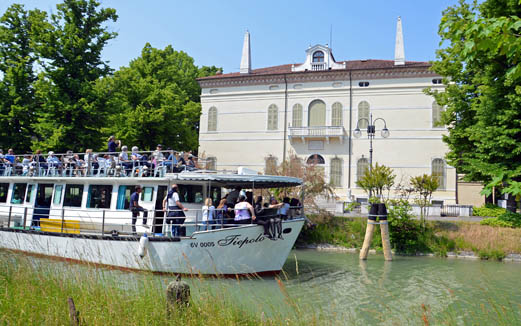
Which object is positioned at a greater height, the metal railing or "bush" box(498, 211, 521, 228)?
the metal railing

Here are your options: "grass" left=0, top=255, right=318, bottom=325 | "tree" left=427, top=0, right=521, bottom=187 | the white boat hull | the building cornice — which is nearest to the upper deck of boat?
the white boat hull

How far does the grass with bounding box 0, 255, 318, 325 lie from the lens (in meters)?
5.54

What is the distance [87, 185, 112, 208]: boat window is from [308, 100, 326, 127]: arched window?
24751 millimetres

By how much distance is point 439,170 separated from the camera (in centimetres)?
3362

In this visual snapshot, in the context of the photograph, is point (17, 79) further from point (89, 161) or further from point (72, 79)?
point (89, 161)

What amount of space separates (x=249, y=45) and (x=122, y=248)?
31.4 metres

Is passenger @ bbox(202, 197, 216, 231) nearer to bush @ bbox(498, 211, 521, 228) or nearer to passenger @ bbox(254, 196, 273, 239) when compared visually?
passenger @ bbox(254, 196, 273, 239)

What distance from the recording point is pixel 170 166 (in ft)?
46.5

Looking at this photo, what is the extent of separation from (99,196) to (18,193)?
5.09 m

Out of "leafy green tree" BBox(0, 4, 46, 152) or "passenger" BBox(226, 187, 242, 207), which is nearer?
"passenger" BBox(226, 187, 242, 207)

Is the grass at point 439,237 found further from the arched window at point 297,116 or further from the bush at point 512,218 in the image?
the arched window at point 297,116

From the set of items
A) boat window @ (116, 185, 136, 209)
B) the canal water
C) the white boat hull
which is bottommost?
the canal water

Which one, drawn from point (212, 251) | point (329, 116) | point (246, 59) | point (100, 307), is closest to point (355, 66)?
point (329, 116)

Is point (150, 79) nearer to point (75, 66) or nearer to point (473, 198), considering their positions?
point (75, 66)
